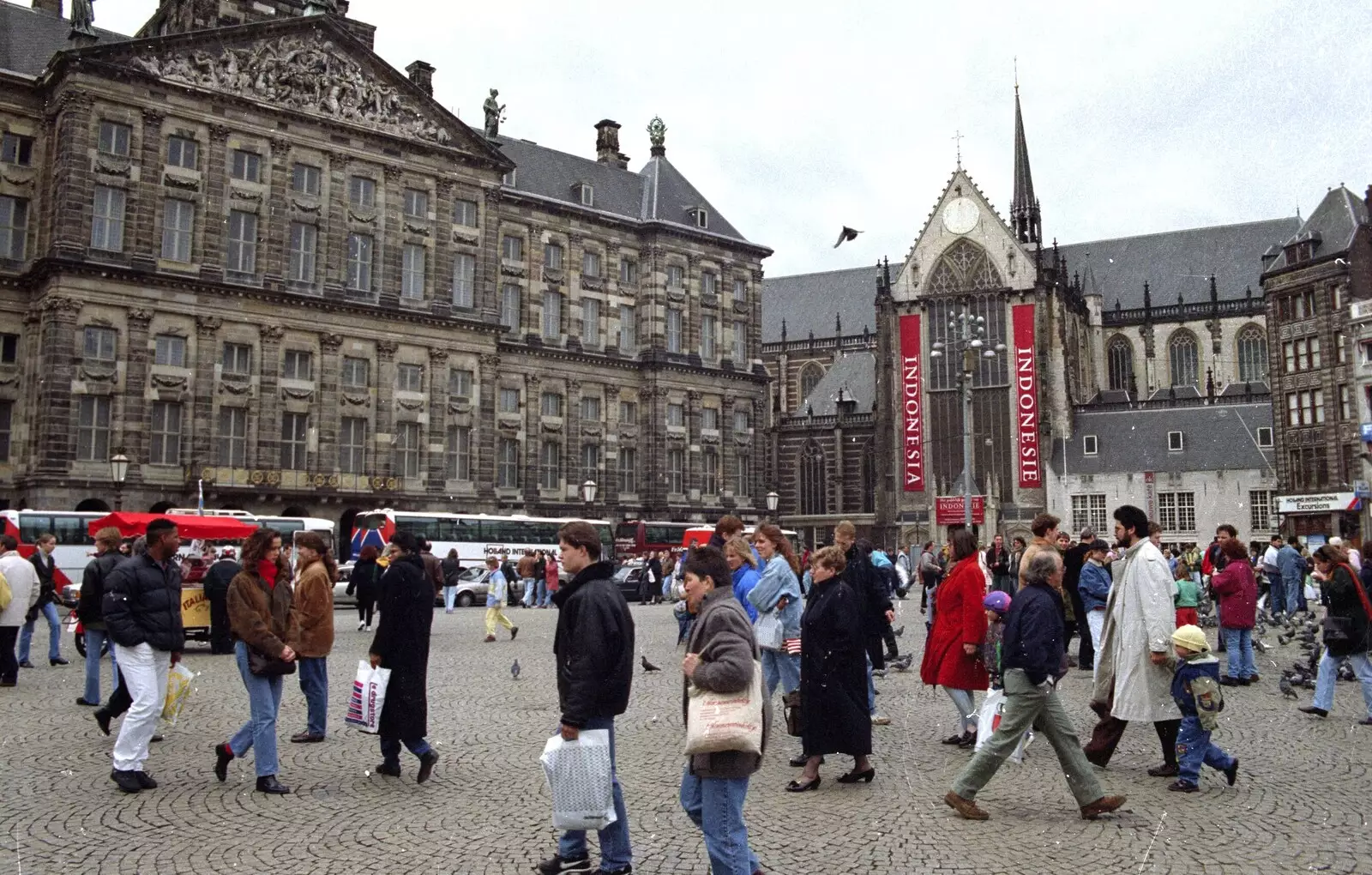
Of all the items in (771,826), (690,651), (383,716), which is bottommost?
(771,826)

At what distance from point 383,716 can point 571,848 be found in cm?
296

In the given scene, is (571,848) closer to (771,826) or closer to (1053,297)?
(771,826)

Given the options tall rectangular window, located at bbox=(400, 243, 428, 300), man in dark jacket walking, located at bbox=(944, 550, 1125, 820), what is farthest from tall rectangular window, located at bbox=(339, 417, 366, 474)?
man in dark jacket walking, located at bbox=(944, 550, 1125, 820)

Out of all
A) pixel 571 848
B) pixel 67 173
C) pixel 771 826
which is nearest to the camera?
pixel 571 848

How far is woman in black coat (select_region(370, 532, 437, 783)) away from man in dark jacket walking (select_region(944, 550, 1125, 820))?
13.1 ft

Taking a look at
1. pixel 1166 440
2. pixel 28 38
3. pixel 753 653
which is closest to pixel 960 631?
pixel 753 653

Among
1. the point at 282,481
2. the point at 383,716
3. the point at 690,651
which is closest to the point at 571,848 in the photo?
the point at 690,651

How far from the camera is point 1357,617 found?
37.0ft

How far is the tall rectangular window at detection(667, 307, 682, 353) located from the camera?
55062 mm

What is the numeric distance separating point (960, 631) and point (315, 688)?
5833 mm

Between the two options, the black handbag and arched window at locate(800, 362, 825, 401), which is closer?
the black handbag

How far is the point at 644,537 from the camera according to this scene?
50062mm

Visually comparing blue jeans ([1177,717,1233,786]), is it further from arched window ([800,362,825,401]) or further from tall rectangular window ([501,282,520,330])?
arched window ([800,362,825,401])

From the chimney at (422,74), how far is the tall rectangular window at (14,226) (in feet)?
54.2
